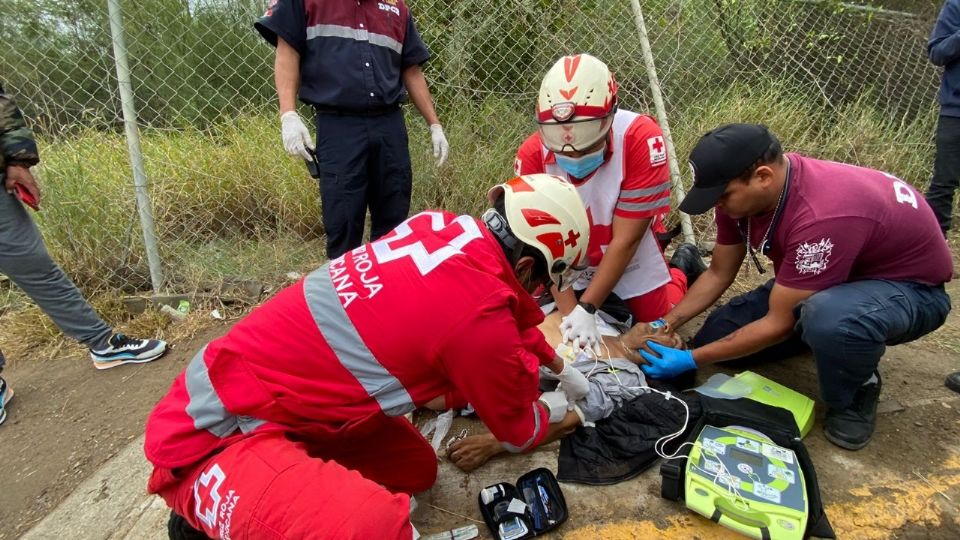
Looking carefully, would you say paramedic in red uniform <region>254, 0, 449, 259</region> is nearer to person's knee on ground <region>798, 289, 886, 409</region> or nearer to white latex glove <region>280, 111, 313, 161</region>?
white latex glove <region>280, 111, 313, 161</region>

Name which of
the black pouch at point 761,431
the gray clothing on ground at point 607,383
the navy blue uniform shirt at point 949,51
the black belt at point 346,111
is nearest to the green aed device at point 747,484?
the black pouch at point 761,431

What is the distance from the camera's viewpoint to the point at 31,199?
8.59ft

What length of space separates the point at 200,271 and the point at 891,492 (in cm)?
376

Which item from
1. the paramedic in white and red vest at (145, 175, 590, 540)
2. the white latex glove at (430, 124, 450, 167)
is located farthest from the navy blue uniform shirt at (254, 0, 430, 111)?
the paramedic in white and red vest at (145, 175, 590, 540)

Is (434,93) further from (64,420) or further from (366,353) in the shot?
(366,353)

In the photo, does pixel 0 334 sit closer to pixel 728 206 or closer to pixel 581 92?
pixel 581 92

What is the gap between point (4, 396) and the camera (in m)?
2.72

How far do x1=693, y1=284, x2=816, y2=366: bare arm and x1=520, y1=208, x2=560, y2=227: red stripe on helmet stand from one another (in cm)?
119

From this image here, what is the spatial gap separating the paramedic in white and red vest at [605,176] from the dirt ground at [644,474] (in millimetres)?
494

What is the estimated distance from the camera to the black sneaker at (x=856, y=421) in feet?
7.13

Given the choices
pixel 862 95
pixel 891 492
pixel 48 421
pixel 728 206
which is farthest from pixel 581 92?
pixel 862 95

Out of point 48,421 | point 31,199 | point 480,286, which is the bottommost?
point 48,421

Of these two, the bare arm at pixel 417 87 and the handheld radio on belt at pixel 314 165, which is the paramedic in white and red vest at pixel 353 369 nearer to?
the handheld radio on belt at pixel 314 165

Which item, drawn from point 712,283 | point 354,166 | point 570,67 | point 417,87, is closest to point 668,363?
point 712,283
